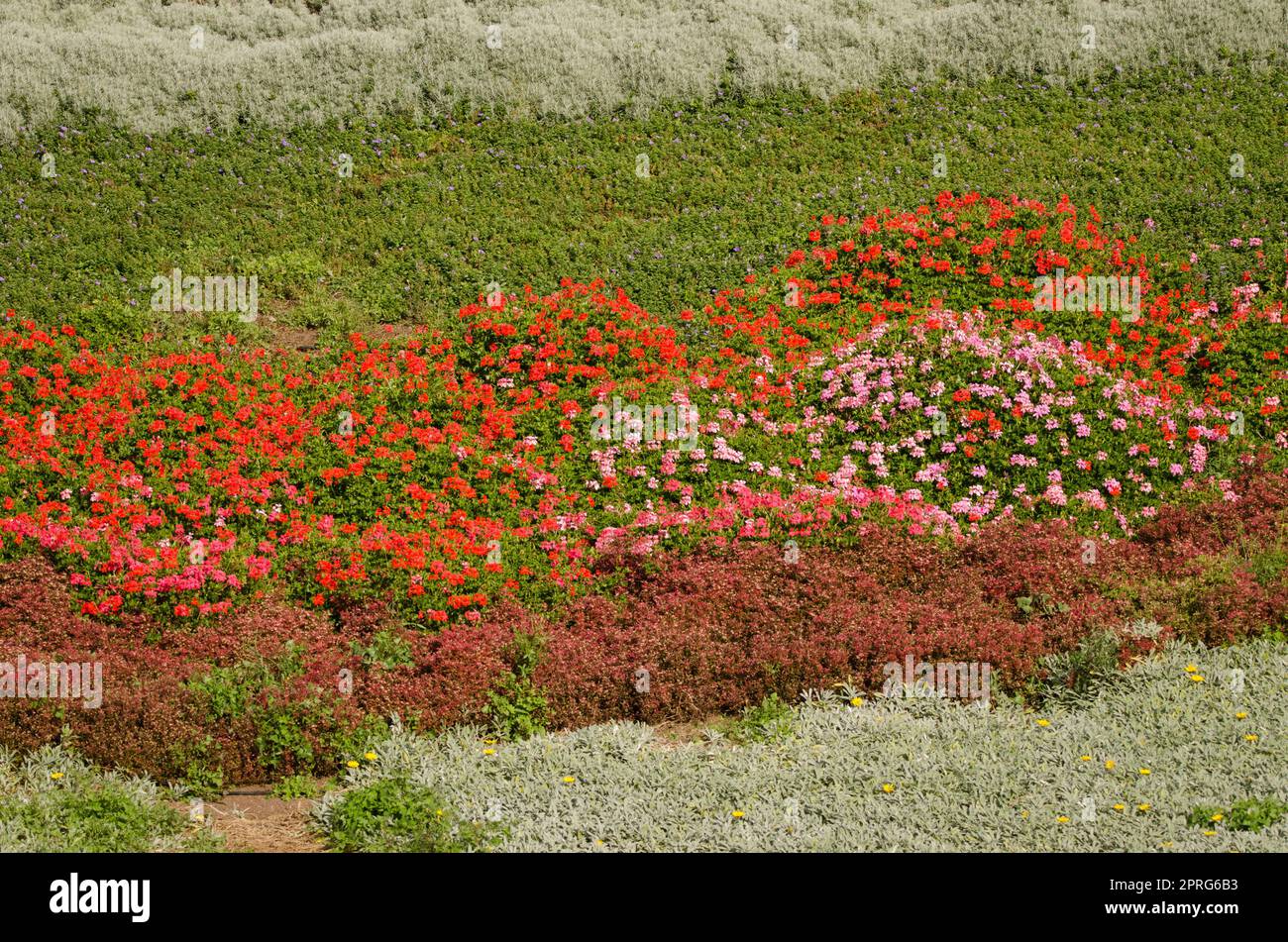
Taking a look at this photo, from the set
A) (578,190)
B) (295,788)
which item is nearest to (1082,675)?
(295,788)

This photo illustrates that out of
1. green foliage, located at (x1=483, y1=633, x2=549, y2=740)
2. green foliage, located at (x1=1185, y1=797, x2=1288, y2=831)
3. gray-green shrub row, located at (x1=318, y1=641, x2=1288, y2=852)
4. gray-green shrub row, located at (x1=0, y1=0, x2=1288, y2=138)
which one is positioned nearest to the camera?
green foliage, located at (x1=1185, y1=797, x2=1288, y2=831)

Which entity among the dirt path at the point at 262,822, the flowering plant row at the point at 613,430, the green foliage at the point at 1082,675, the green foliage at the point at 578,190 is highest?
the green foliage at the point at 578,190

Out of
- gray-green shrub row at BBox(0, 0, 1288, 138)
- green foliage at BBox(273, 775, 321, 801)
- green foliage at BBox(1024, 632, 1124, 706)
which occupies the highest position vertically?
gray-green shrub row at BBox(0, 0, 1288, 138)

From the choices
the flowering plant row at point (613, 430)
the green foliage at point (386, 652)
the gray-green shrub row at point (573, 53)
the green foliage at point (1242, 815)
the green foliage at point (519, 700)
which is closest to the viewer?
the green foliage at point (1242, 815)

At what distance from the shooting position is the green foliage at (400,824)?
7293mm

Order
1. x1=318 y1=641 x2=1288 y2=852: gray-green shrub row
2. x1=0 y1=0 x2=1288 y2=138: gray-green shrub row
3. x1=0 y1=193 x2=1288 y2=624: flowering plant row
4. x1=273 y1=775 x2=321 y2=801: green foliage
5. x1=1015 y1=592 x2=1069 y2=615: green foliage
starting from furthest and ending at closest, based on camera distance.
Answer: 1. x1=0 y1=0 x2=1288 y2=138: gray-green shrub row
2. x1=0 y1=193 x2=1288 y2=624: flowering plant row
3. x1=1015 y1=592 x2=1069 y2=615: green foliage
4. x1=273 y1=775 x2=321 y2=801: green foliage
5. x1=318 y1=641 x2=1288 y2=852: gray-green shrub row

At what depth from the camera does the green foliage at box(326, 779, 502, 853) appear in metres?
7.29

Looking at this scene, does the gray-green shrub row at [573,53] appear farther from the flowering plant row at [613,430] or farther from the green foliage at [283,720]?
the green foliage at [283,720]

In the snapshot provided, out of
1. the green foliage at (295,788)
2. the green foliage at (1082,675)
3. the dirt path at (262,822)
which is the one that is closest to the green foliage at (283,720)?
the green foliage at (295,788)

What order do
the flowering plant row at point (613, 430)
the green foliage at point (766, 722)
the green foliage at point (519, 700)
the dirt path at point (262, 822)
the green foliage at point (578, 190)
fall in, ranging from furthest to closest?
the green foliage at point (578, 190), the flowering plant row at point (613, 430), the green foliage at point (519, 700), the green foliage at point (766, 722), the dirt path at point (262, 822)

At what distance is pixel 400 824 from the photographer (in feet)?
24.6

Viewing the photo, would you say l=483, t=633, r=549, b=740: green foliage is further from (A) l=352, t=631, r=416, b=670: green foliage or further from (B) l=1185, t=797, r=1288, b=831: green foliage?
(B) l=1185, t=797, r=1288, b=831: green foliage

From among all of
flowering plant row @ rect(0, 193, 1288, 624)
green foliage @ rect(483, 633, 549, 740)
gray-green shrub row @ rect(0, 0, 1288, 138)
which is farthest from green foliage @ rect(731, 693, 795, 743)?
gray-green shrub row @ rect(0, 0, 1288, 138)

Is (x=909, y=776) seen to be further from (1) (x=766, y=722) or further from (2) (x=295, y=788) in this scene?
(2) (x=295, y=788)
